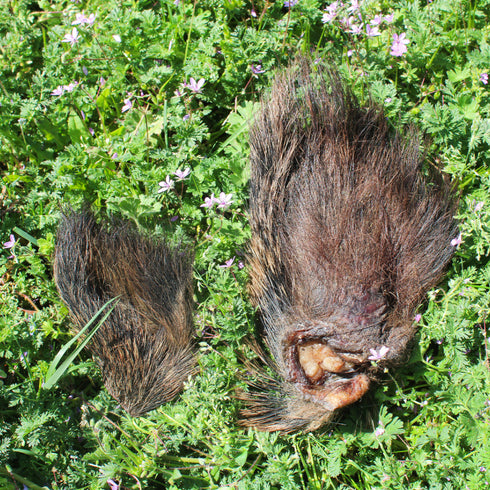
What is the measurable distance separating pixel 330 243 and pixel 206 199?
99 centimetres

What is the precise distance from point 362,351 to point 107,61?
3.04m

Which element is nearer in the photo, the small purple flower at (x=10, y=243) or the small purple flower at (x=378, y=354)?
the small purple flower at (x=378, y=354)

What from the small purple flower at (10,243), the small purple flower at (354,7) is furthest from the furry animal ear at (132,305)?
the small purple flower at (354,7)

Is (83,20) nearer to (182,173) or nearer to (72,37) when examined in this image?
(72,37)

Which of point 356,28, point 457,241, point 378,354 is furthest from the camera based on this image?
point 356,28

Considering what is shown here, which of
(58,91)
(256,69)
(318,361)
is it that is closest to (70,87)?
(58,91)

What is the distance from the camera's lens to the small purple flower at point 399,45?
3.79 meters

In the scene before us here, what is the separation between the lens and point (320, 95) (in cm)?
339

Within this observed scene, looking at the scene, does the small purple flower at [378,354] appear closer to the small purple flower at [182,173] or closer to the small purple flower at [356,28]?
the small purple flower at [182,173]

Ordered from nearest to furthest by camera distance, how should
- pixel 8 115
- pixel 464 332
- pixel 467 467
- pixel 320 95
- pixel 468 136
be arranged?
pixel 467 467 → pixel 464 332 → pixel 320 95 → pixel 468 136 → pixel 8 115

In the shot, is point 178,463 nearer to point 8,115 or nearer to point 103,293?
point 103,293

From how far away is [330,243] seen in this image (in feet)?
Result: 10.2

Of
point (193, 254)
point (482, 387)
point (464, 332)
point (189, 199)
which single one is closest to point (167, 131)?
point (189, 199)

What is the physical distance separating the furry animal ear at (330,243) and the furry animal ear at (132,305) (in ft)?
1.79
